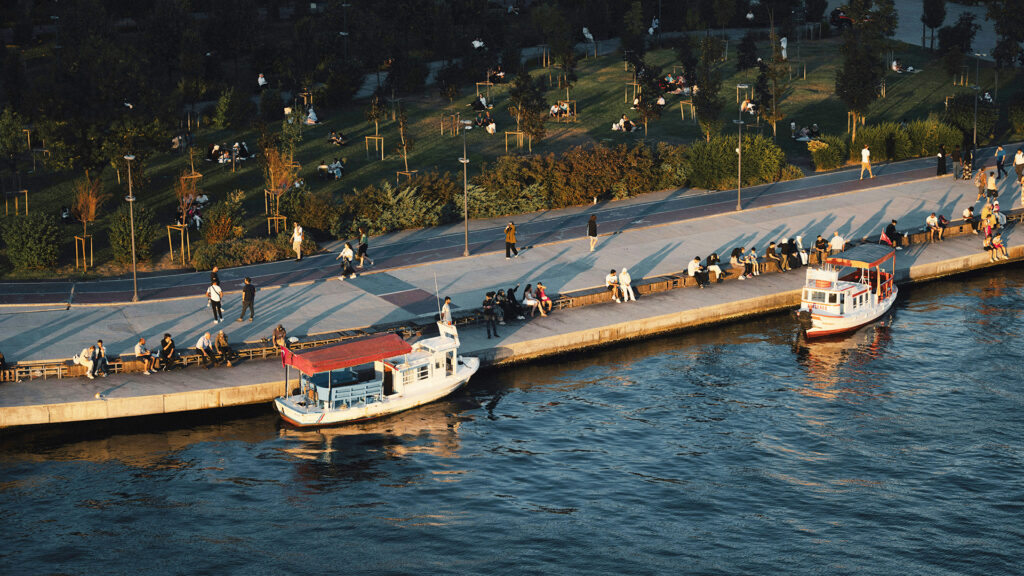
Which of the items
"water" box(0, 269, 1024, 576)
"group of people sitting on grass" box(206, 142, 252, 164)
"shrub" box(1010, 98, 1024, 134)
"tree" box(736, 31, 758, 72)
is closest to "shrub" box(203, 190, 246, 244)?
"group of people sitting on grass" box(206, 142, 252, 164)

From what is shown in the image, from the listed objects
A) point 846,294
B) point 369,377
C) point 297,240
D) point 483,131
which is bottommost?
point 369,377

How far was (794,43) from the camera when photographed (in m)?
98.1

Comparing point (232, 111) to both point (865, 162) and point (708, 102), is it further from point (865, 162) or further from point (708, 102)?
point (865, 162)

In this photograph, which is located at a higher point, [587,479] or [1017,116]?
[1017,116]

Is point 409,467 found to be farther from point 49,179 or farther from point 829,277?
point 49,179

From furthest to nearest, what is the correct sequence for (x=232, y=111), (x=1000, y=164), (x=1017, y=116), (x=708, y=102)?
(x=1017, y=116) < (x=232, y=111) < (x=708, y=102) < (x=1000, y=164)

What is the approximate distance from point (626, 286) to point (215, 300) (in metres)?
15.5

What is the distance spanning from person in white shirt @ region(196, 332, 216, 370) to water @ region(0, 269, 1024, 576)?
2.53m

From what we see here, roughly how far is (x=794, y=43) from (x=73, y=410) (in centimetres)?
7526

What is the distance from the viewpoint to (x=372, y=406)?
3788 centimetres

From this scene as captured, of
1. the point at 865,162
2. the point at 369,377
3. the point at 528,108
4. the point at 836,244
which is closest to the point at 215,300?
the point at 369,377

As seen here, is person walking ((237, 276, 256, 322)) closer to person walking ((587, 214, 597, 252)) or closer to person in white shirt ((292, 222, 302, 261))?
person in white shirt ((292, 222, 302, 261))

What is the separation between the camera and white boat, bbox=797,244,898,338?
148 ft

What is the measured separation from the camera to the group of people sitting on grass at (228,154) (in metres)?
67.8
